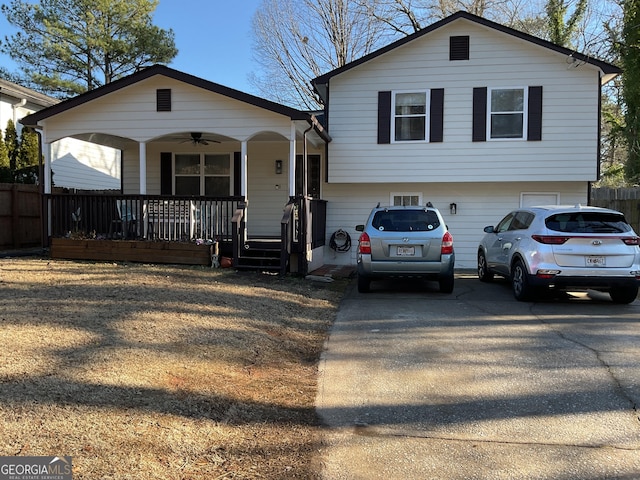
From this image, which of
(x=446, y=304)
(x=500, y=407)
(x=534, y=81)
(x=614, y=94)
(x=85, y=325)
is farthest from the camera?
(x=614, y=94)

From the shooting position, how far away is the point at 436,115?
535 inches

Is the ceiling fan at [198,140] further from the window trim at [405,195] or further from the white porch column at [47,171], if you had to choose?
the window trim at [405,195]

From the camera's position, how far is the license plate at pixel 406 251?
29.3 feet

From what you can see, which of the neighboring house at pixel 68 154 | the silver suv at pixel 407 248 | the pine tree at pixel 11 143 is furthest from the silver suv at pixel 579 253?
the neighboring house at pixel 68 154

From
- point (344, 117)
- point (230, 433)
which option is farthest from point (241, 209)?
point (230, 433)

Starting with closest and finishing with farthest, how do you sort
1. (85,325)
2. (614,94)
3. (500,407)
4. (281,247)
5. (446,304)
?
(500,407) < (85,325) < (446,304) < (281,247) < (614,94)

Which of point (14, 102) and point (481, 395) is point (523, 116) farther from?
point (14, 102)

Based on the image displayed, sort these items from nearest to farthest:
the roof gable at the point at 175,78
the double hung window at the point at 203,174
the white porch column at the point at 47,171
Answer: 1. the roof gable at the point at 175,78
2. the white porch column at the point at 47,171
3. the double hung window at the point at 203,174

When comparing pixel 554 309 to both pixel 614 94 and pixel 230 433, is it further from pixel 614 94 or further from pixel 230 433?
pixel 614 94

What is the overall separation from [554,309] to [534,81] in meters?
7.61

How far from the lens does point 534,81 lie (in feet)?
43.5

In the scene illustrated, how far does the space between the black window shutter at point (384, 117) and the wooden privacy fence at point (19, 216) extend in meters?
9.79

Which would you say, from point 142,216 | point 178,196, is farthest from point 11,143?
point 178,196

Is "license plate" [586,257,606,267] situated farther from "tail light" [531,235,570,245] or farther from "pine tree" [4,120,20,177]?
"pine tree" [4,120,20,177]
